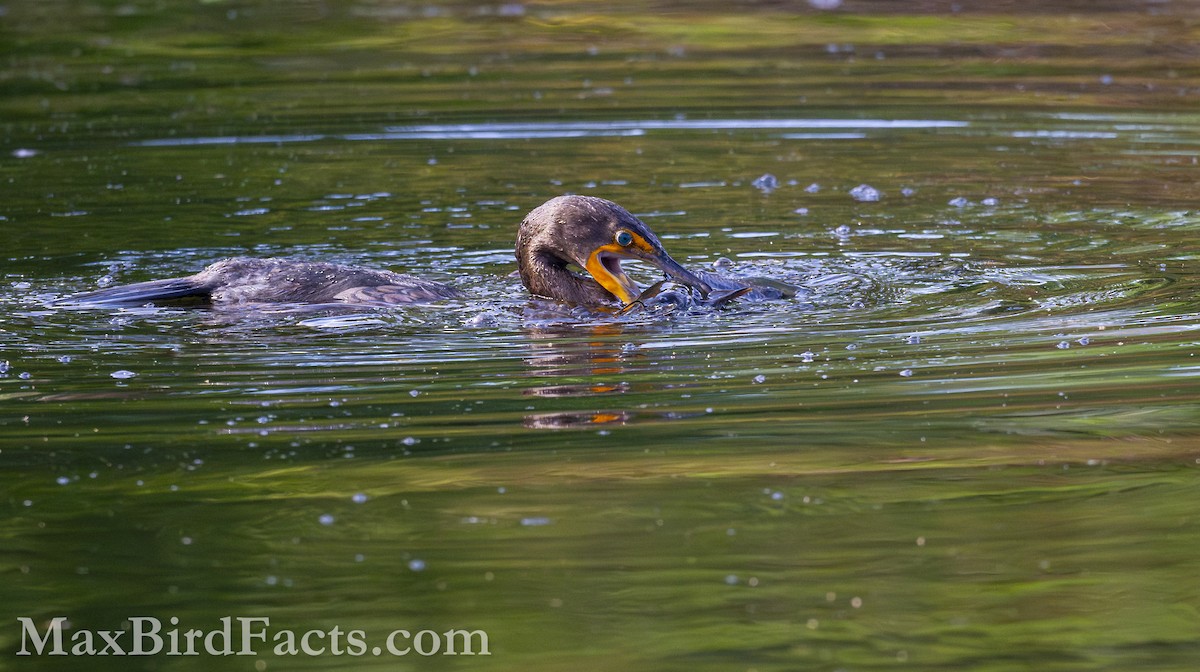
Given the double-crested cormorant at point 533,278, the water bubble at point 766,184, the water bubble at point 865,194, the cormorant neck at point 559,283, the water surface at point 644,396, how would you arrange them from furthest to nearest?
1. the water bubble at point 766,184
2. the water bubble at point 865,194
3. the cormorant neck at point 559,283
4. the double-crested cormorant at point 533,278
5. the water surface at point 644,396

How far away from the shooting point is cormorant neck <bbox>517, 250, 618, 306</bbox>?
7.55 metres

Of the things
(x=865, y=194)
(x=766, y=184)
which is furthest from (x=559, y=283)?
(x=766, y=184)

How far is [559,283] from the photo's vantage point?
7551 mm

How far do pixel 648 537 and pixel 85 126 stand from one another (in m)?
9.21

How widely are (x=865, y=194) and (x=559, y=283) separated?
109 inches

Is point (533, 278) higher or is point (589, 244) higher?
point (589, 244)

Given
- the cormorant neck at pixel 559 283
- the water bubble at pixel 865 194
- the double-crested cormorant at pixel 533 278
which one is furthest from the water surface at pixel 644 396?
the cormorant neck at pixel 559 283

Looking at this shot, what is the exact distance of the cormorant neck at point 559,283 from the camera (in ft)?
24.8

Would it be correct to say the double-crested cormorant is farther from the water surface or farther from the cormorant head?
the water surface

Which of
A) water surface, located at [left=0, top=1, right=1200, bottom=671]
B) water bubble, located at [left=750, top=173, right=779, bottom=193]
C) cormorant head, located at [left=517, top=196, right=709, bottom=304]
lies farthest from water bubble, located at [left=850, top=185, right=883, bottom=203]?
cormorant head, located at [left=517, top=196, right=709, bottom=304]

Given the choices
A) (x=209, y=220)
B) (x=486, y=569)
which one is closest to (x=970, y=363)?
(x=486, y=569)

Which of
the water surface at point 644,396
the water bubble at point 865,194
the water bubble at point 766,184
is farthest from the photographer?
the water bubble at point 766,184

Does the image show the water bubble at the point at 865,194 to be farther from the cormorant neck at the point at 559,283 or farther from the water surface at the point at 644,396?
the cormorant neck at the point at 559,283

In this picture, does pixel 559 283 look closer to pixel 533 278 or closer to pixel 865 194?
pixel 533 278
